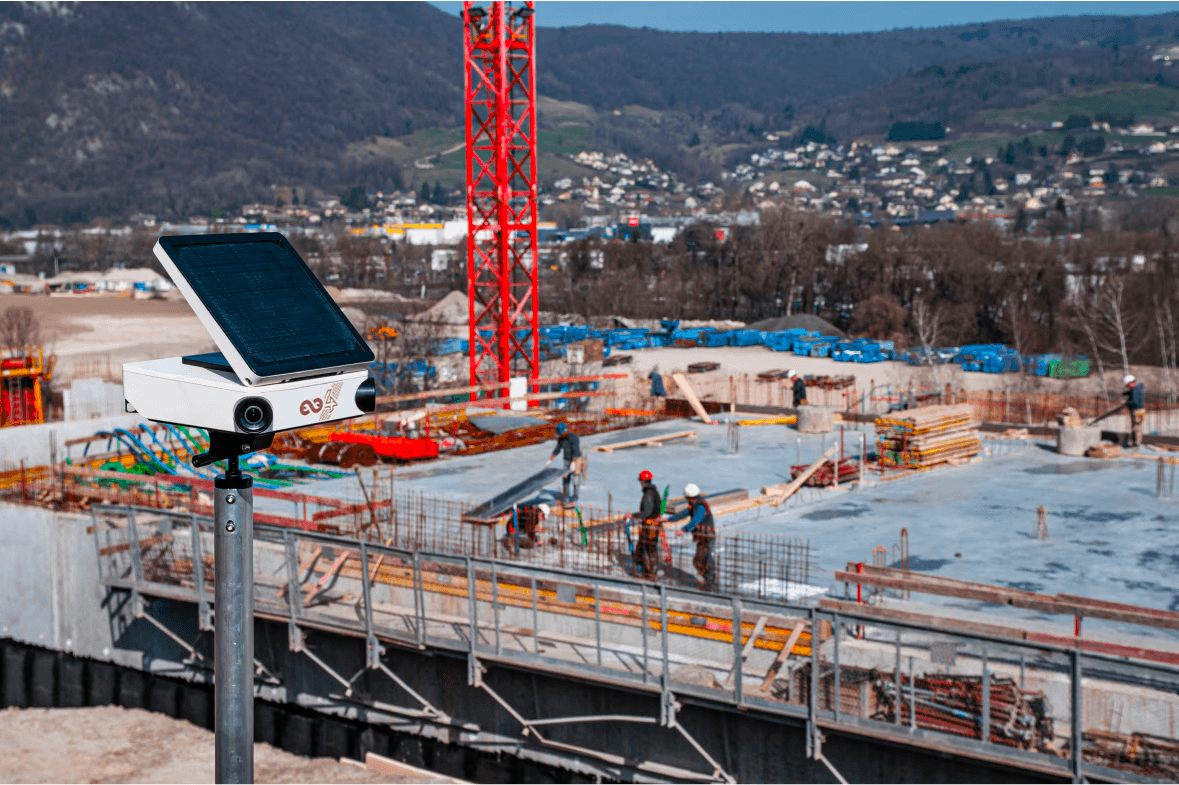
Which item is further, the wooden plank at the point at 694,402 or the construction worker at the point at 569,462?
the wooden plank at the point at 694,402

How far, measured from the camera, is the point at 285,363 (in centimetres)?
398

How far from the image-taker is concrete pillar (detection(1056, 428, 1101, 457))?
77.0ft

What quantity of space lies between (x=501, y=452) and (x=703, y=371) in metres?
27.1

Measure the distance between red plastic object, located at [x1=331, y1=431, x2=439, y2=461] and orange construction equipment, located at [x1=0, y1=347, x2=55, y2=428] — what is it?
10438 millimetres

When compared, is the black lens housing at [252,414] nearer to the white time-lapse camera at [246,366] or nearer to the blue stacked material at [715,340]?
the white time-lapse camera at [246,366]

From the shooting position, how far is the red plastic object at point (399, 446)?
2386 centimetres

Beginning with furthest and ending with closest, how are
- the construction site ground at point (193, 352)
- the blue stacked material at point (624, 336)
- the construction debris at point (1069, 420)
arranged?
1. the blue stacked material at point (624, 336)
2. the construction site ground at point (193, 352)
3. the construction debris at point (1069, 420)

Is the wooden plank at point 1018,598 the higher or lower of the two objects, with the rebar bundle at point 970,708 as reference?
higher

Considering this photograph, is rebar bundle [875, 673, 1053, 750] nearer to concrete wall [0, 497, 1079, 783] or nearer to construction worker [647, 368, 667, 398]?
concrete wall [0, 497, 1079, 783]

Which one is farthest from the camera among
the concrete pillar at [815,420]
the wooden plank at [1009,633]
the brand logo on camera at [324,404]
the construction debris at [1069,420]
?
the concrete pillar at [815,420]

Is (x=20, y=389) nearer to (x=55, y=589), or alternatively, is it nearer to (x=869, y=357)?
(x=55, y=589)

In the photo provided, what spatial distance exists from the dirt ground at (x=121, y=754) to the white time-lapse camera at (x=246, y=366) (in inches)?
423

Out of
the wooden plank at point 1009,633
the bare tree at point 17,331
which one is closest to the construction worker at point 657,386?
the wooden plank at point 1009,633

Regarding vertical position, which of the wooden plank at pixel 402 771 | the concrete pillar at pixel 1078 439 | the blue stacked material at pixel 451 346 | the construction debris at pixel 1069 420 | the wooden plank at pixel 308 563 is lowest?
the wooden plank at pixel 402 771
